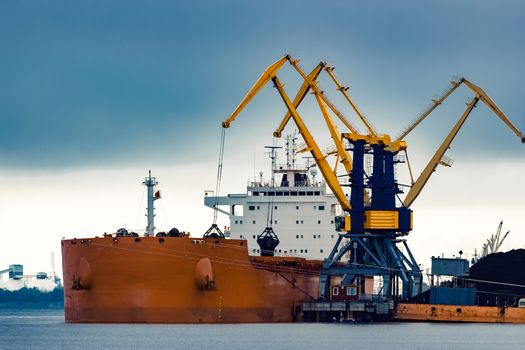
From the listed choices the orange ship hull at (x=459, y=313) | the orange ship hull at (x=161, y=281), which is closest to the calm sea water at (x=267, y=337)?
the orange ship hull at (x=459, y=313)

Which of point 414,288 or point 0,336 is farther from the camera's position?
point 414,288

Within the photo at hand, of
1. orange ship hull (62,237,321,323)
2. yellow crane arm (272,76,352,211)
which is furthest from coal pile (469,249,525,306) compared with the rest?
orange ship hull (62,237,321,323)

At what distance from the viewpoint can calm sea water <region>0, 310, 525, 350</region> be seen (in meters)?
56.8

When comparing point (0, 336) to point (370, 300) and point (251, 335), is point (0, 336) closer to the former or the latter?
Result: point (251, 335)

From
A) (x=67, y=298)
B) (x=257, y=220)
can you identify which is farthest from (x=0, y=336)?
(x=257, y=220)

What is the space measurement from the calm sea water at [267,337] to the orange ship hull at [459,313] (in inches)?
20.8

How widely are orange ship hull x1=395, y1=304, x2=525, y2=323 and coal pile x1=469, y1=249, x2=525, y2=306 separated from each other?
4266mm

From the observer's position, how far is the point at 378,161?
7369cm

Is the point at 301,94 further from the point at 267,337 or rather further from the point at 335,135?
the point at 267,337

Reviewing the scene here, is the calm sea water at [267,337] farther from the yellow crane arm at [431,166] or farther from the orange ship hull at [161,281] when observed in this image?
the yellow crane arm at [431,166]

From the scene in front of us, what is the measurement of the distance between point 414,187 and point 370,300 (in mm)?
7541

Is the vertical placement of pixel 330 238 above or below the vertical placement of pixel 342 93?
below

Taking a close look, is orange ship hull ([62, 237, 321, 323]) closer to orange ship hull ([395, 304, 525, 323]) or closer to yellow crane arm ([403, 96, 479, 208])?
orange ship hull ([395, 304, 525, 323])

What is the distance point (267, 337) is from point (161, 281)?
24.3 ft
